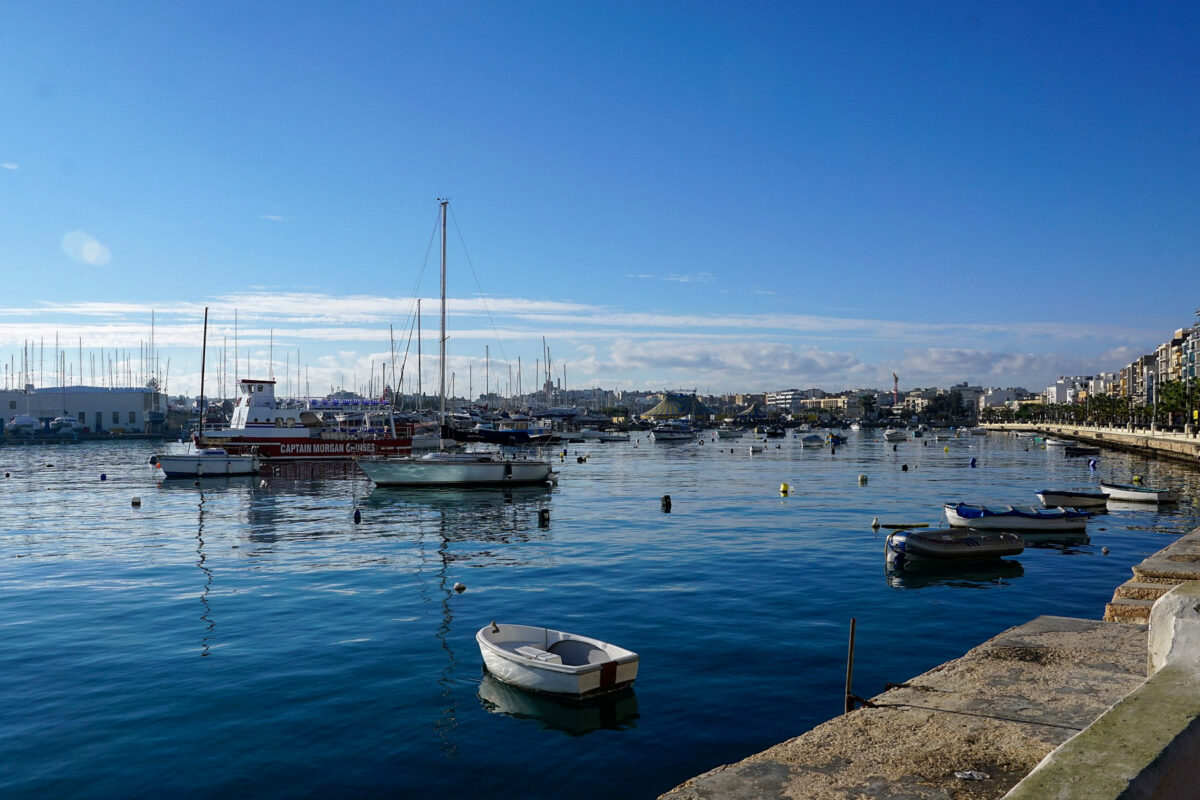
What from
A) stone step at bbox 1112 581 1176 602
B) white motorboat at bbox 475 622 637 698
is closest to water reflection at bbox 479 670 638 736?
white motorboat at bbox 475 622 637 698

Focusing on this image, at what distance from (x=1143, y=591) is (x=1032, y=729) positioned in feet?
30.1

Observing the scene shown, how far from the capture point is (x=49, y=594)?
24.4 m

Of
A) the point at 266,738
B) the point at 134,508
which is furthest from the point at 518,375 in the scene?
the point at 266,738

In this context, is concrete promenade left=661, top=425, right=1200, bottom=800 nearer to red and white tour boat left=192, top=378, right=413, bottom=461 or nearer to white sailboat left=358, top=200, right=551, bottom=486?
white sailboat left=358, top=200, right=551, bottom=486

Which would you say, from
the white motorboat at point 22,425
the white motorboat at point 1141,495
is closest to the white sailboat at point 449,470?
the white motorboat at point 1141,495

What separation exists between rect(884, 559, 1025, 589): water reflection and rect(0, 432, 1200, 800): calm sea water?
30cm

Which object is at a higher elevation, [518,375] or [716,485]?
[518,375]

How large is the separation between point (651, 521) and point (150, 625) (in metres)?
24.3

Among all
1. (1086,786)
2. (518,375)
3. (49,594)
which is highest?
(518,375)

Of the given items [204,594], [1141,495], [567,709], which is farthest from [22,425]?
[567,709]

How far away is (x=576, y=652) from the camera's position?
15875 mm

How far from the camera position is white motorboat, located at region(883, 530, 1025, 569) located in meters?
27.6

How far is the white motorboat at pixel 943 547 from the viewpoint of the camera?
27.6m

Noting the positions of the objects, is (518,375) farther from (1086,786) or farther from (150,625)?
(1086,786)
